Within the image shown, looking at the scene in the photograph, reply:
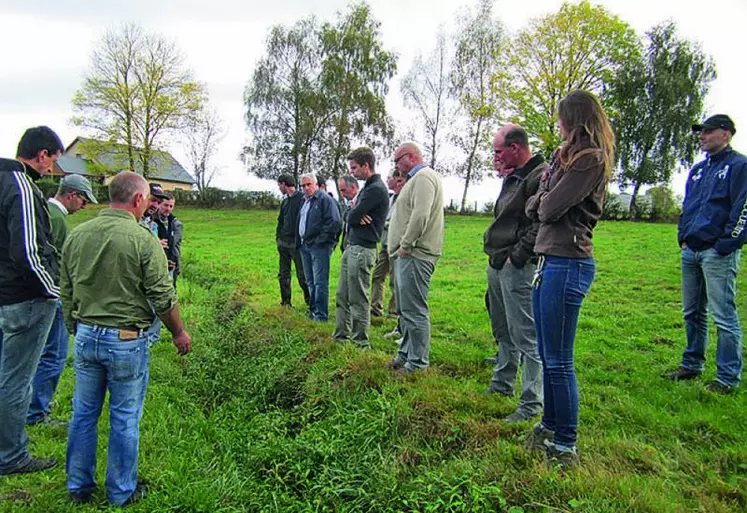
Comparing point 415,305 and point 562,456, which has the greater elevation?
point 415,305

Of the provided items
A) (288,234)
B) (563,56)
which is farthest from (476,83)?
(288,234)

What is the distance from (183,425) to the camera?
15.3 feet

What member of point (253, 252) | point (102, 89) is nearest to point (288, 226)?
point (253, 252)

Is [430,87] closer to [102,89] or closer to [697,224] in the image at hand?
[102,89]

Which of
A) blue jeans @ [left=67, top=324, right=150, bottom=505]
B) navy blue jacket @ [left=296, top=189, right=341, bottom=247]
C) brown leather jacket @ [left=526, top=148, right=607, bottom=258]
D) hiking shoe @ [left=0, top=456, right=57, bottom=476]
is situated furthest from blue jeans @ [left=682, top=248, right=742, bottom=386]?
hiking shoe @ [left=0, top=456, right=57, bottom=476]

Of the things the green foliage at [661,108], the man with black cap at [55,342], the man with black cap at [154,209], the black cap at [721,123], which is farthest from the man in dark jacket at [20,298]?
the green foliage at [661,108]

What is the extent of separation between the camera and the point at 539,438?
3420mm

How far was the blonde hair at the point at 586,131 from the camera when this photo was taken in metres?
3.12

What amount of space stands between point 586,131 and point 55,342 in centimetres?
486

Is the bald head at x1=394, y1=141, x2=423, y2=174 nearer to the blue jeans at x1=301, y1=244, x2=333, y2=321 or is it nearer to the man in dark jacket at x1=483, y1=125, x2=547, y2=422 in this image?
the man in dark jacket at x1=483, y1=125, x2=547, y2=422

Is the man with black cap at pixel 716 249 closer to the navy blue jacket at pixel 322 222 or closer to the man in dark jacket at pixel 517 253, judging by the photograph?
the man in dark jacket at pixel 517 253

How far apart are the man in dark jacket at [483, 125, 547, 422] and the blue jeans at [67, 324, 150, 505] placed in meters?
2.79

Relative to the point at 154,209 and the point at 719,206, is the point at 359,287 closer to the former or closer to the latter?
the point at 154,209

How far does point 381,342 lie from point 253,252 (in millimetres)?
11672
